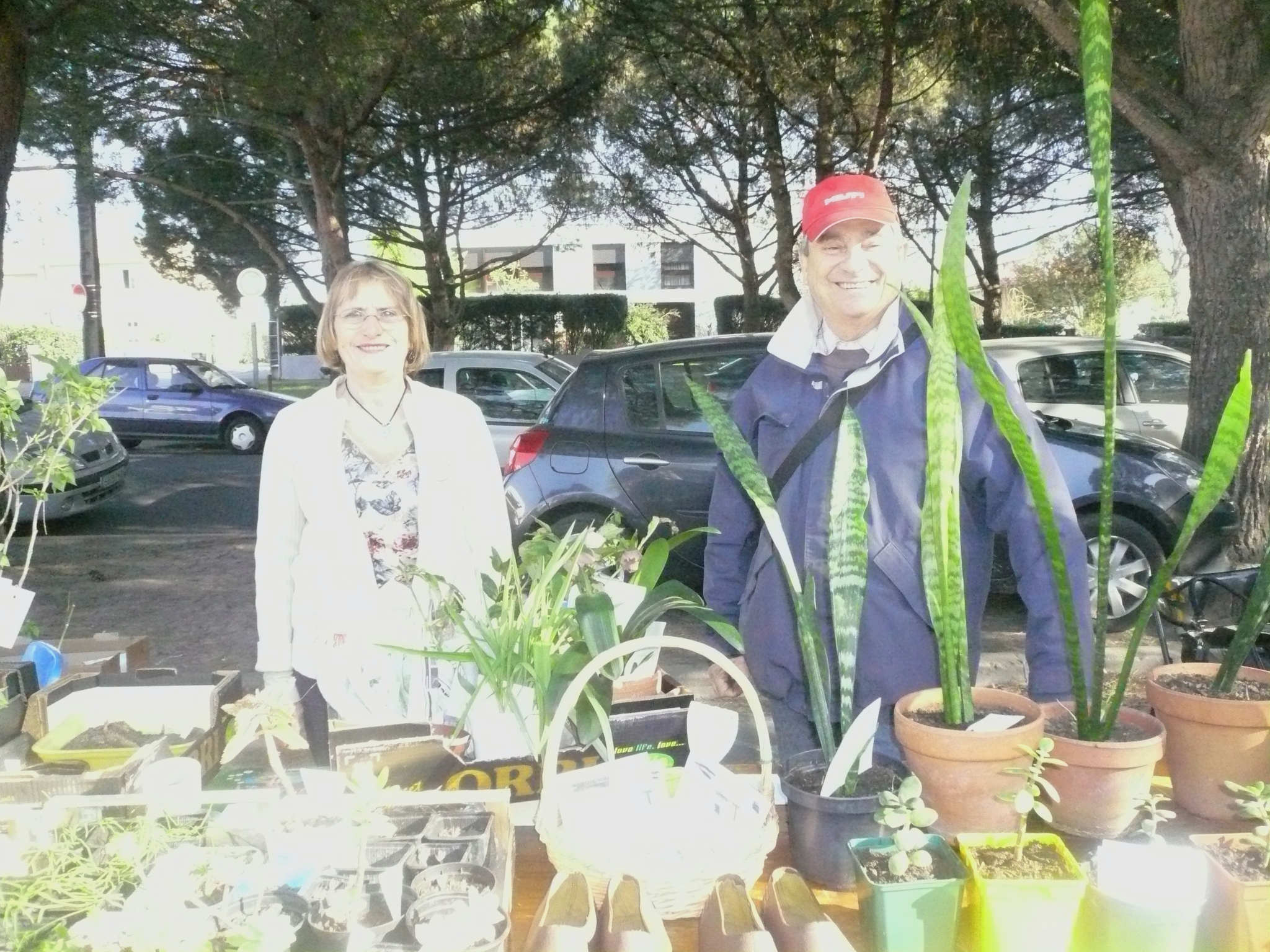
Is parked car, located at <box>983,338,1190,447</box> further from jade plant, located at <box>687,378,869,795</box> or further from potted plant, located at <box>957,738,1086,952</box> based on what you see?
potted plant, located at <box>957,738,1086,952</box>

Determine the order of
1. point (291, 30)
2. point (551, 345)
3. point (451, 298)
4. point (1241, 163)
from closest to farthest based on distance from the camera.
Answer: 1. point (1241, 163)
2. point (291, 30)
3. point (451, 298)
4. point (551, 345)

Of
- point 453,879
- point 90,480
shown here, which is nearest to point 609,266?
point 90,480

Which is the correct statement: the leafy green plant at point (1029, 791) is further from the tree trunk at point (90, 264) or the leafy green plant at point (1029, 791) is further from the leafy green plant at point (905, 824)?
the tree trunk at point (90, 264)

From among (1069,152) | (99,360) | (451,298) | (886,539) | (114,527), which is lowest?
(114,527)

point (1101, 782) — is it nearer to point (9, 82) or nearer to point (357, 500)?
point (357, 500)

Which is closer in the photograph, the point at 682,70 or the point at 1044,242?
the point at 682,70

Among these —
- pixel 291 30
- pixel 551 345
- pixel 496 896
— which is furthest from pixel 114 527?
pixel 551 345

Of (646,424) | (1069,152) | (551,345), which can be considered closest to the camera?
(646,424)

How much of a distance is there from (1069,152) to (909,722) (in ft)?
56.6

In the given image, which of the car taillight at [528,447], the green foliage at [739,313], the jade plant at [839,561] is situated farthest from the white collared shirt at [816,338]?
the green foliage at [739,313]

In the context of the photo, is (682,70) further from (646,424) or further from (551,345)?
(551,345)

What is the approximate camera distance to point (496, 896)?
1.13 meters

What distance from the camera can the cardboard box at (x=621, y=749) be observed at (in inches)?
59.5

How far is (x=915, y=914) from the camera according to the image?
112 cm
